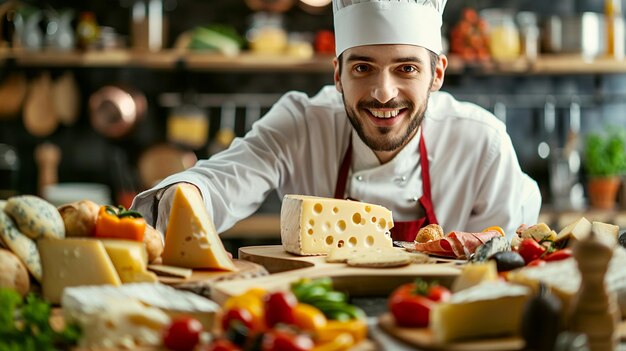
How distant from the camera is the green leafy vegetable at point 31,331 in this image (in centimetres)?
144

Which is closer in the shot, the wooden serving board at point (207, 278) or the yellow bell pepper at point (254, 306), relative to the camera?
the yellow bell pepper at point (254, 306)

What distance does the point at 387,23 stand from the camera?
2.79 meters

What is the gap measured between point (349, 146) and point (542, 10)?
3043 millimetres

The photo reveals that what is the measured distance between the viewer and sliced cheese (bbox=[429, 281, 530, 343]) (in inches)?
56.7

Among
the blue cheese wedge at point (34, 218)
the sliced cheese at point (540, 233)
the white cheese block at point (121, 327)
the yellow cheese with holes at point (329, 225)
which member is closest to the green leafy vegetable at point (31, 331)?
the white cheese block at point (121, 327)

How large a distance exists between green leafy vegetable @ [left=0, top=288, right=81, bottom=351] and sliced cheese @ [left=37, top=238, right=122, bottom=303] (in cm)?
26

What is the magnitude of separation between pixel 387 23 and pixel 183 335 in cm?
164

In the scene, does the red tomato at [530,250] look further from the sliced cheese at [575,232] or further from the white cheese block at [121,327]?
the white cheese block at [121,327]

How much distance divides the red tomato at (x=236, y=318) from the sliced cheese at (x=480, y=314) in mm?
315

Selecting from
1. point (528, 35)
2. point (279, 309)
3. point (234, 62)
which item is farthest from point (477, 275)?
point (528, 35)

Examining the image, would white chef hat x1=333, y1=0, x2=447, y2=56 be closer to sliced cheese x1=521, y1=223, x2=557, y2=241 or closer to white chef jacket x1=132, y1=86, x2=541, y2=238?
white chef jacket x1=132, y1=86, x2=541, y2=238

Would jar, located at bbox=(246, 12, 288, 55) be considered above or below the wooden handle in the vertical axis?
above

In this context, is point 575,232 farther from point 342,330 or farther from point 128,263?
point 128,263

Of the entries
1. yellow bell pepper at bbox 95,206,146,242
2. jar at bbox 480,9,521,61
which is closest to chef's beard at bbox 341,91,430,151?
yellow bell pepper at bbox 95,206,146,242
